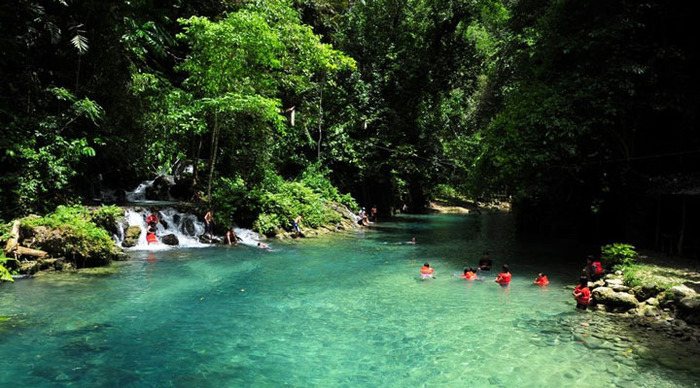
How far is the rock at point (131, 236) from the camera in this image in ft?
56.7

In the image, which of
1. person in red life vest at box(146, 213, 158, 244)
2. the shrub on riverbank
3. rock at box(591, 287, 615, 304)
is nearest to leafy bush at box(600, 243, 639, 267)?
rock at box(591, 287, 615, 304)

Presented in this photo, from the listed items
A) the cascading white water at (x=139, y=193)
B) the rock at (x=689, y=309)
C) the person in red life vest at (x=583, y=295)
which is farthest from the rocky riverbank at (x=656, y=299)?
the cascading white water at (x=139, y=193)

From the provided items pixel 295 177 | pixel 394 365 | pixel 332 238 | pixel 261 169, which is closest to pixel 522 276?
pixel 394 365

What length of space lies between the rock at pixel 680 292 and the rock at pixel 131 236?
18377 millimetres

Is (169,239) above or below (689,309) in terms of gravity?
below

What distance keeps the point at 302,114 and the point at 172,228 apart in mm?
16011

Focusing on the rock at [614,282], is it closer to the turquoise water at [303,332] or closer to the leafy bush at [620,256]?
the turquoise water at [303,332]

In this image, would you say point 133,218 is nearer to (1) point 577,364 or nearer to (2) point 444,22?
(1) point 577,364

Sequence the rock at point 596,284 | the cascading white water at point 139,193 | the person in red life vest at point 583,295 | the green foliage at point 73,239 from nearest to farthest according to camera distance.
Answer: the person in red life vest at point 583,295, the rock at point 596,284, the green foliage at point 73,239, the cascading white water at point 139,193

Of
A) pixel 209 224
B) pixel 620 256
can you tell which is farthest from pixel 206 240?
pixel 620 256

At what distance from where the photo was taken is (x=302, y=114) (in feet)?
108

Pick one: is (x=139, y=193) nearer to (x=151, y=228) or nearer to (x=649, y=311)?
(x=151, y=228)

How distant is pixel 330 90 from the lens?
3434 centimetres

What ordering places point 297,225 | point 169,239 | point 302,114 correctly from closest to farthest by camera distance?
point 169,239
point 297,225
point 302,114
